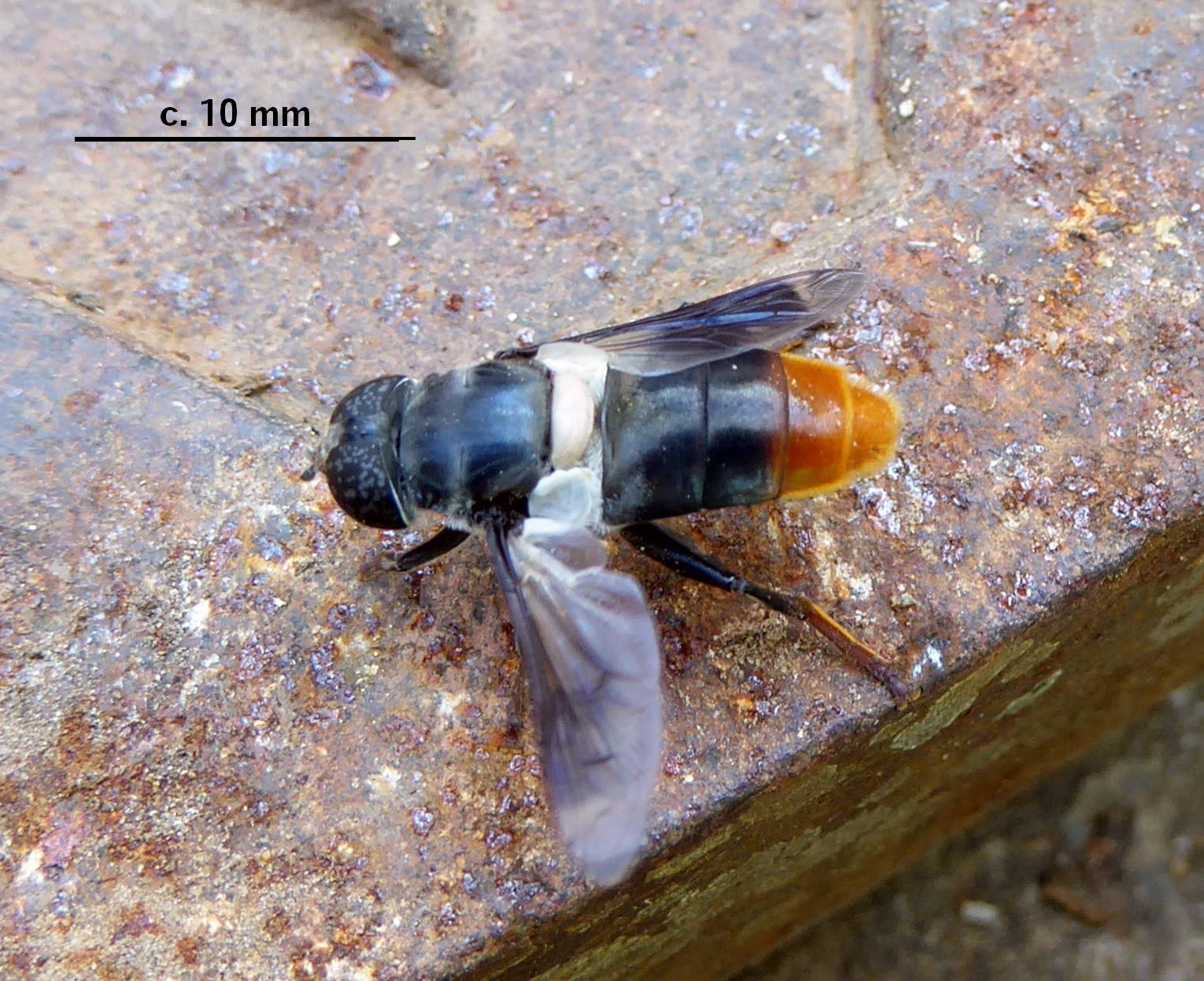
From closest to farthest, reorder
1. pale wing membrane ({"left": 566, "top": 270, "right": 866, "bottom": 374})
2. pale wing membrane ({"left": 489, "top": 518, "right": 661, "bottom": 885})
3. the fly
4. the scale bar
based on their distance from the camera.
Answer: pale wing membrane ({"left": 489, "top": 518, "right": 661, "bottom": 885}), the fly, pale wing membrane ({"left": 566, "top": 270, "right": 866, "bottom": 374}), the scale bar

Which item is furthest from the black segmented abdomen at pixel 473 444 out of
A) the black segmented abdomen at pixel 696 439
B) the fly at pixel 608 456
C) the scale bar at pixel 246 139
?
the scale bar at pixel 246 139

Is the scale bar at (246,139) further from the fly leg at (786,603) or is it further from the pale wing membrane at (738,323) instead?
the fly leg at (786,603)

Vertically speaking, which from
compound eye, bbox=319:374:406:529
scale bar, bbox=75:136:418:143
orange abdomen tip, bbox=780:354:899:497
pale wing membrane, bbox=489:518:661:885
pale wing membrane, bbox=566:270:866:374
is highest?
scale bar, bbox=75:136:418:143

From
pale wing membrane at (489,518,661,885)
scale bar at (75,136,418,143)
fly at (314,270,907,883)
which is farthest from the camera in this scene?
scale bar at (75,136,418,143)

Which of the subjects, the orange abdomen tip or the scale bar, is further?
the scale bar

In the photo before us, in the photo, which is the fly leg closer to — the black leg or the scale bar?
the black leg

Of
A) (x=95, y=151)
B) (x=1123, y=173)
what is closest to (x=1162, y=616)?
(x=1123, y=173)

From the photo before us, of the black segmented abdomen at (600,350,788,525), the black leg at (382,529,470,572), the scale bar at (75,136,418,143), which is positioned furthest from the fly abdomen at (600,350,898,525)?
the scale bar at (75,136,418,143)

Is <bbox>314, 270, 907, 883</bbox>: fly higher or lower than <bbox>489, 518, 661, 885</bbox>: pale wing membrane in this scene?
higher
